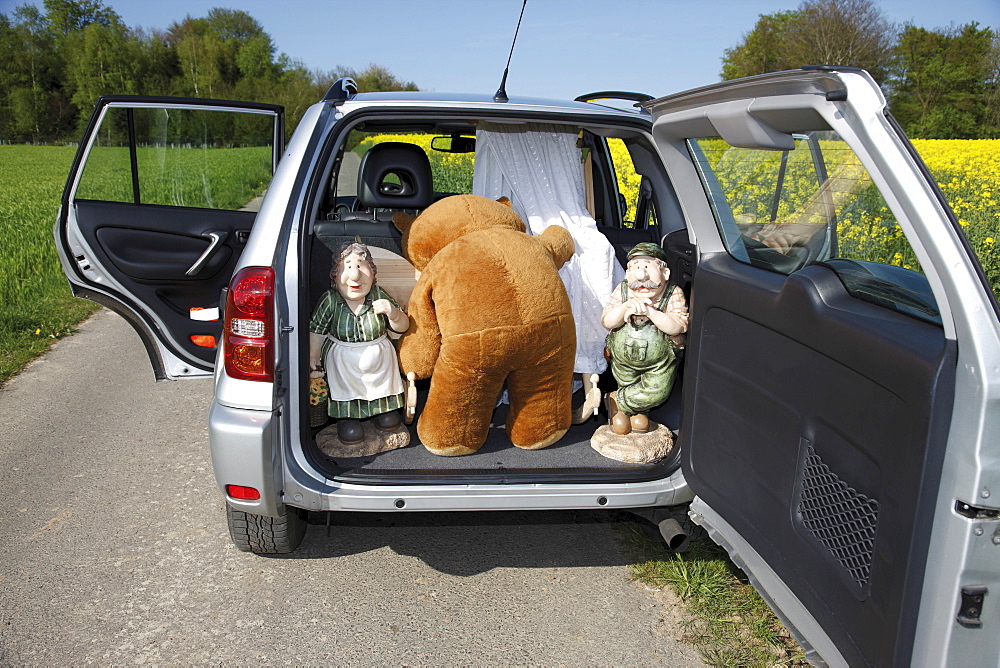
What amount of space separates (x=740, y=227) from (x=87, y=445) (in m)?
3.74

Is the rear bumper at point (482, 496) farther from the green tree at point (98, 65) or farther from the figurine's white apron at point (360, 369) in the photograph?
the green tree at point (98, 65)

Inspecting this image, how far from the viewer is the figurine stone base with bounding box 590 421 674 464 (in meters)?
2.97

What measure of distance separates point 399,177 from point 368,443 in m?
1.25

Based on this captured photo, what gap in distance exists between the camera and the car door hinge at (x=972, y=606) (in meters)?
1.43

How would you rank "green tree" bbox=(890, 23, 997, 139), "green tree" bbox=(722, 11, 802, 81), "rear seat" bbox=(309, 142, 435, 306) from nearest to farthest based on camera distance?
"rear seat" bbox=(309, 142, 435, 306) → "green tree" bbox=(890, 23, 997, 139) → "green tree" bbox=(722, 11, 802, 81)

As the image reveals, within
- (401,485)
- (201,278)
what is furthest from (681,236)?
(201,278)

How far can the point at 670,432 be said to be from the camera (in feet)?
10.5

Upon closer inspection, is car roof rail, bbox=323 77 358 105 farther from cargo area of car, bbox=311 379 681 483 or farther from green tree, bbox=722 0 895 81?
green tree, bbox=722 0 895 81

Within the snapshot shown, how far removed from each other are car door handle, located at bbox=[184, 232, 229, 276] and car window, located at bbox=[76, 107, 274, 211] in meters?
0.53

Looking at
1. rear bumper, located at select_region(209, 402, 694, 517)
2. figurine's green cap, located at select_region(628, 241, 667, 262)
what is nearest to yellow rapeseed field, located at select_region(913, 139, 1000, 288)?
figurine's green cap, located at select_region(628, 241, 667, 262)

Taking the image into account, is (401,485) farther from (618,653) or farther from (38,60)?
(38,60)

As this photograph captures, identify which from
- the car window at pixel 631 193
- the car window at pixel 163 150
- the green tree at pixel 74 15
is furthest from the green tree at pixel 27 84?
the car window at pixel 163 150

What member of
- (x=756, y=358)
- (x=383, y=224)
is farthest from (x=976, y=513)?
(x=383, y=224)

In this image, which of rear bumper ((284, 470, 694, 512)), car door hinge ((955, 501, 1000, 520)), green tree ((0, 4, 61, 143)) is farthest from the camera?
green tree ((0, 4, 61, 143))
